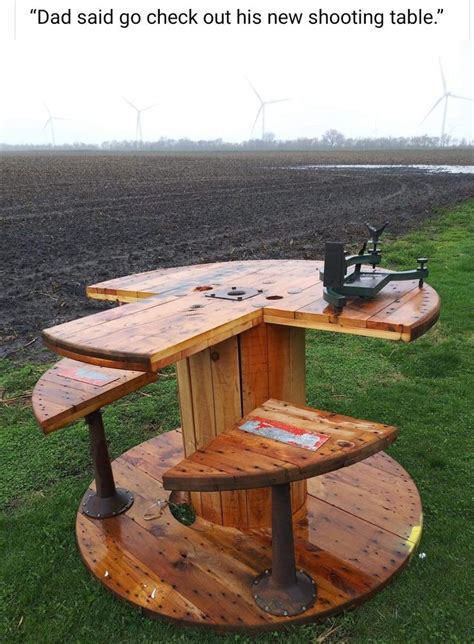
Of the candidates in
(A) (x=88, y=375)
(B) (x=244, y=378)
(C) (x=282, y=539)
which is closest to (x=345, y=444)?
(C) (x=282, y=539)

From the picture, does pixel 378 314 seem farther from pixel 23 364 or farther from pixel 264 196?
pixel 264 196

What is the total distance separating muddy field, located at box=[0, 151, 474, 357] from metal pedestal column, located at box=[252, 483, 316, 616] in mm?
3964

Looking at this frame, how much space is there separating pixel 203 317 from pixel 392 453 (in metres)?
2.04

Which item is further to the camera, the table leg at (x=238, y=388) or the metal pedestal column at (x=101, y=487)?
the metal pedestal column at (x=101, y=487)

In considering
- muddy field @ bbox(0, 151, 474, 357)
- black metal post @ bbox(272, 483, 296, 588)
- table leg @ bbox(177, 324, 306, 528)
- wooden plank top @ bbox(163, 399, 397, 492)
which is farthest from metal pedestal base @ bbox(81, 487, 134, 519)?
muddy field @ bbox(0, 151, 474, 357)

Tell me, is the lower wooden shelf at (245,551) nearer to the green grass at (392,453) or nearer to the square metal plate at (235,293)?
the green grass at (392,453)

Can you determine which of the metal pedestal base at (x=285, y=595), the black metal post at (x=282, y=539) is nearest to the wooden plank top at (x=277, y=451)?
the black metal post at (x=282, y=539)

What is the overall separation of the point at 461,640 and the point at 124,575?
Result: 1523mm

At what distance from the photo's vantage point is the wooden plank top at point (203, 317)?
201 centimetres

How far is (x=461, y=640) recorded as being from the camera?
2.29 metres

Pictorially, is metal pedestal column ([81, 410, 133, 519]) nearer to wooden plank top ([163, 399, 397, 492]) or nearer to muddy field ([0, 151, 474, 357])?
wooden plank top ([163, 399, 397, 492])

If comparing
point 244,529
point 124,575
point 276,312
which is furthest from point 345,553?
point 276,312

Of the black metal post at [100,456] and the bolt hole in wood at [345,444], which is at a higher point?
the bolt hole in wood at [345,444]

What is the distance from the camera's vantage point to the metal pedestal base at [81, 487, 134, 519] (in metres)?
3.10
